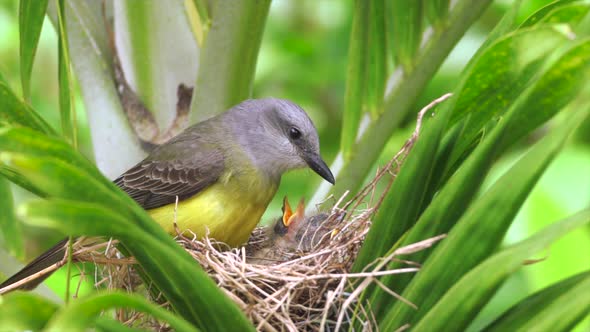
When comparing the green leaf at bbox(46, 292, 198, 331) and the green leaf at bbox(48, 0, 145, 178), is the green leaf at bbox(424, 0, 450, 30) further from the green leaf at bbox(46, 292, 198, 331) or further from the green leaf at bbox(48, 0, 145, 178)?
the green leaf at bbox(46, 292, 198, 331)

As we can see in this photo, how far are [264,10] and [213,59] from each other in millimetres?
207

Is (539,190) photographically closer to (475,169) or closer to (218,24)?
(218,24)

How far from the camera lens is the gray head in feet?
8.68

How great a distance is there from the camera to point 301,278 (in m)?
1.86

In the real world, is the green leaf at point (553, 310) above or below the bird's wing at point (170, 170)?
above

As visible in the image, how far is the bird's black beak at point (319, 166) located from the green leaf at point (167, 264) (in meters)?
1.16

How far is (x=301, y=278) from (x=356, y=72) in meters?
0.85

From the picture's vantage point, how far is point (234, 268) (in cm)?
193

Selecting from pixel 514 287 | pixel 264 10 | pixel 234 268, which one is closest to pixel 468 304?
pixel 234 268

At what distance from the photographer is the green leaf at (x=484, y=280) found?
1140 millimetres

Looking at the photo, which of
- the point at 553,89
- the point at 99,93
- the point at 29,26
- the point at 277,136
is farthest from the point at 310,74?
the point at 553,89

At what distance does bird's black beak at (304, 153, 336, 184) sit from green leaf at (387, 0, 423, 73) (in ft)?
1.34

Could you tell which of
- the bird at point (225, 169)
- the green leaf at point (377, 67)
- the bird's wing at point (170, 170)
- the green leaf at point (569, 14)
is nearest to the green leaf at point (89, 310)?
the green leaf at point (569, 14)

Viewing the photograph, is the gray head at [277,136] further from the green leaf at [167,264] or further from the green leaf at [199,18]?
the green leaf at [167,264]
